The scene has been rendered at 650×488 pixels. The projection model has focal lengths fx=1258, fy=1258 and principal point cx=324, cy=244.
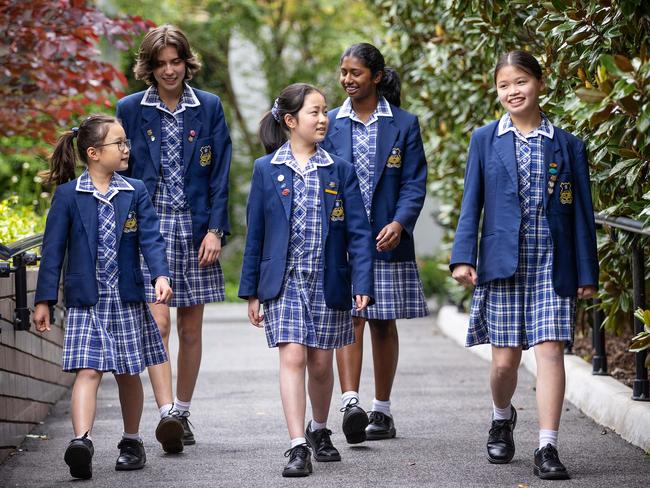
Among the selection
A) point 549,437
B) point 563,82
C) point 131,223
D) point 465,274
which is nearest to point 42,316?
point 131,223

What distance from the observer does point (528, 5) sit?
22.6 feet

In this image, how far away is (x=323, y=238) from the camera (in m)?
5.66

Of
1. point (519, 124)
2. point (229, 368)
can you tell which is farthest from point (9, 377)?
point (229, 368)

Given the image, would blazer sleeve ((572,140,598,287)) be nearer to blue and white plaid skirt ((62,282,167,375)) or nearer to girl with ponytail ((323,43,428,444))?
girl with ponytail ((323,43,428,444))

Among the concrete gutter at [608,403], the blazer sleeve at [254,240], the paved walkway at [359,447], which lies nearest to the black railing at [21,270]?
the paved walkway at [359,447]

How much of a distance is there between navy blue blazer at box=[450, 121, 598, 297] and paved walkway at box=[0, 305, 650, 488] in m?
0.86

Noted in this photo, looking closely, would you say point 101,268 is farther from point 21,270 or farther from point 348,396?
point 348,396

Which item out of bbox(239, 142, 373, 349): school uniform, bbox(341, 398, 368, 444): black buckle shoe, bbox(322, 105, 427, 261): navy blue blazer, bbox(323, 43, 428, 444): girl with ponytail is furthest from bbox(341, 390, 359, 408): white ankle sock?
bbox(322, 105, 427, 261): navy blue blazer

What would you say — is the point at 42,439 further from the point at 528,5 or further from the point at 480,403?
the point at 528,5

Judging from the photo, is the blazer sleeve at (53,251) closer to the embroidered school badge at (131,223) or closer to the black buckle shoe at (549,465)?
the embroidered school badge at (131,223)

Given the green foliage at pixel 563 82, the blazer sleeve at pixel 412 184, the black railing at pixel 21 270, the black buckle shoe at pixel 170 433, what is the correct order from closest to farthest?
1. the green foliage at pixel 563 82
2. the black buckle shoe at pixel 170 433
3. the black railing at pixel 21 270
4. the blazer sleeve at pixel 412 184

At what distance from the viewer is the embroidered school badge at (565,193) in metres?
5.49

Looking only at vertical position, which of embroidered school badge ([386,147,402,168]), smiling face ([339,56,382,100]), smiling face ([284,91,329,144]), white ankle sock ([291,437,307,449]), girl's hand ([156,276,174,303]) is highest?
smiling face ([339,56,382,100])

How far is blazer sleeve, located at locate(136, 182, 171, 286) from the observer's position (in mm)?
5641
